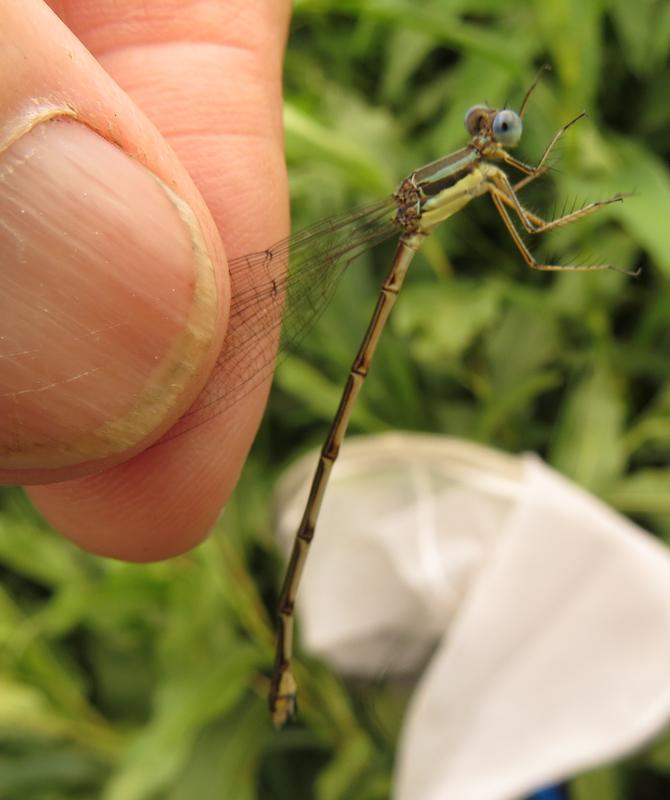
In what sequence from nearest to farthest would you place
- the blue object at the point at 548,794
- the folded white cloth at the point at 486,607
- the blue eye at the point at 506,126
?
the blue eye at the point at 506,126
the folded white cloth at the point at 486,607
the blue object at the point at 548,794

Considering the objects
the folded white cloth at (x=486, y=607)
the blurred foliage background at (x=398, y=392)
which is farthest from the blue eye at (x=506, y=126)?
the folded white cloth at (x=486, y=607)

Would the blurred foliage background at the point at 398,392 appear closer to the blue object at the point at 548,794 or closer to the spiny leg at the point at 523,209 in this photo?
the blue object at the point at 548,794

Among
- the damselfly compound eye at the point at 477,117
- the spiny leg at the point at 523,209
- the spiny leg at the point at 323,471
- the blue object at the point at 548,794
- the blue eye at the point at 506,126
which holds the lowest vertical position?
the blue object at the point at 548,794

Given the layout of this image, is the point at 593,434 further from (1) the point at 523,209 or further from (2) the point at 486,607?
(1) the point at 523,209

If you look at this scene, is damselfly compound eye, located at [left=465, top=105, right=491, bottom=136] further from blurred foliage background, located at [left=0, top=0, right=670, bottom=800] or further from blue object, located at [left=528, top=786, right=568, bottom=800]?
blue object, located at [left=528, top=786, right=568, bottom=800]

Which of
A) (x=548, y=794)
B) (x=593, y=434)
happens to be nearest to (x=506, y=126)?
(x=593, y=434)

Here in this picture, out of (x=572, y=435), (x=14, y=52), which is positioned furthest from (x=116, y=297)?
(x=572, y=435)
